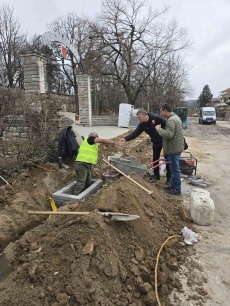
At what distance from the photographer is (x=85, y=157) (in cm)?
467

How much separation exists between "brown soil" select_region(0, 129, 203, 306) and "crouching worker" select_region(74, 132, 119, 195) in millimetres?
985

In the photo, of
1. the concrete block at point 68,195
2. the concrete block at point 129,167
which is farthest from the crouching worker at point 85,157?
the concrete block at point 129,167

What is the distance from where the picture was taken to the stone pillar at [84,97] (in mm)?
15031

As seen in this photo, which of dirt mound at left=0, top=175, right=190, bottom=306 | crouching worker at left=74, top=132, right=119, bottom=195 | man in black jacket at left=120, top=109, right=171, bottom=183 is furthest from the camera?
man in black jacket at left=120, top=109, right=171, bottom=183

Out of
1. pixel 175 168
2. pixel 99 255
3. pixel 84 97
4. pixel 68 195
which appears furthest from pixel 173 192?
pixel 84 97

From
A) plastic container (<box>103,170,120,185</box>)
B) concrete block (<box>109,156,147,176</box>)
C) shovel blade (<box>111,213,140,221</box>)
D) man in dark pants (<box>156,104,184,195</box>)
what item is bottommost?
plastic container (<box>103,170,120,185</box>)

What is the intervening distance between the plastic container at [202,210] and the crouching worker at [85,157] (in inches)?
79.0

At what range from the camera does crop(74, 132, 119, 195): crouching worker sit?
15.1ft

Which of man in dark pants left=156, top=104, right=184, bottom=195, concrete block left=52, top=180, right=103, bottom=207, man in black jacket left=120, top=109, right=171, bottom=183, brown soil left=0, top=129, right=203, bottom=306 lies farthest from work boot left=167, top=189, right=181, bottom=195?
concrete block left=52, top=180, right=103, bottom=207

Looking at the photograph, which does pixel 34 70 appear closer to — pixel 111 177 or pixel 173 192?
pixel 111 177

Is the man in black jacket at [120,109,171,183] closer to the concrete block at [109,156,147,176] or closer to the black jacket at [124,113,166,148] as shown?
the black jacket at [124,113,166,148]

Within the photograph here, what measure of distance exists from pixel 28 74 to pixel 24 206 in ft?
30.8

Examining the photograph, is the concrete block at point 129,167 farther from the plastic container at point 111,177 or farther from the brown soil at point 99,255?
the brown soil at point 99,255

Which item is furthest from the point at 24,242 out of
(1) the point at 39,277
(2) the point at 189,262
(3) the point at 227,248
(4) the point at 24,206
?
(3) the point at 227,248
